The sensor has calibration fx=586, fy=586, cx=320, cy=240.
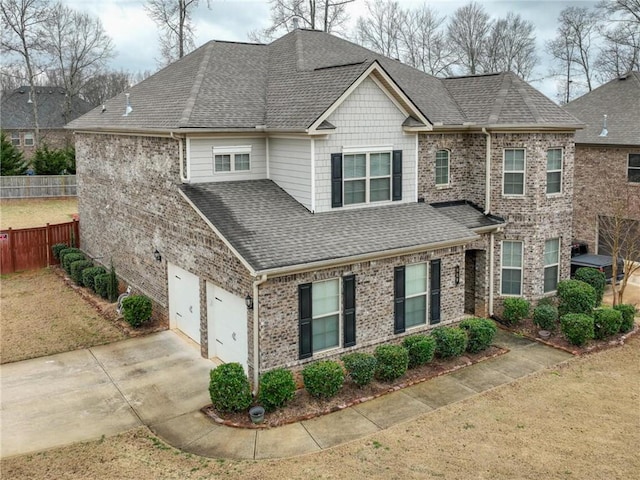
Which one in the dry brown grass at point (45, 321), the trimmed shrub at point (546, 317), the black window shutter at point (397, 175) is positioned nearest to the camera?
the dry brown grass at point (45, 321)

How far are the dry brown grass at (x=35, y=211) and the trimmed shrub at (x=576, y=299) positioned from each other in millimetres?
26303

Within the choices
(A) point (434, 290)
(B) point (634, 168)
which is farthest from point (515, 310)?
(B) point (634, 168)

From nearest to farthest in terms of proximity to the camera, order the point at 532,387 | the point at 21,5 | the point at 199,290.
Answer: the point at 532,387 → the point at 199,290 → the point at 21,5

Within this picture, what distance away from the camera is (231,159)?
16.0 m

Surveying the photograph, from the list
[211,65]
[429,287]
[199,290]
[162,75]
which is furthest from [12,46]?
[429,287]

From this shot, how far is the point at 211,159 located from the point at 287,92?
3.28 m

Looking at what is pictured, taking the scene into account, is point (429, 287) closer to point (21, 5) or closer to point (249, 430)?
point (249, 430)

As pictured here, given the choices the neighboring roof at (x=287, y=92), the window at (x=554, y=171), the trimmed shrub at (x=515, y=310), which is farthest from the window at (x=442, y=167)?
the trimmed shrub at (x=515, y=310)

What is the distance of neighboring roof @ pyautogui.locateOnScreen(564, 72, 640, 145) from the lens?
25734 millimetres

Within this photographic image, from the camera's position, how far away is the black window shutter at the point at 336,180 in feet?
50.1

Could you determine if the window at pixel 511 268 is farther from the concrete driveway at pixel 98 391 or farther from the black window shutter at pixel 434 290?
the concrete driveway at pixel 98 391

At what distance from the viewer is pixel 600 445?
10930mm

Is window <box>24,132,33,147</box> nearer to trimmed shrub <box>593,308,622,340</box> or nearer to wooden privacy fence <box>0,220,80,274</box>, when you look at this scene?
wooden privacy fence <box>0,220,80,274</box>

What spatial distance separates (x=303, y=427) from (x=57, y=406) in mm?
5386
